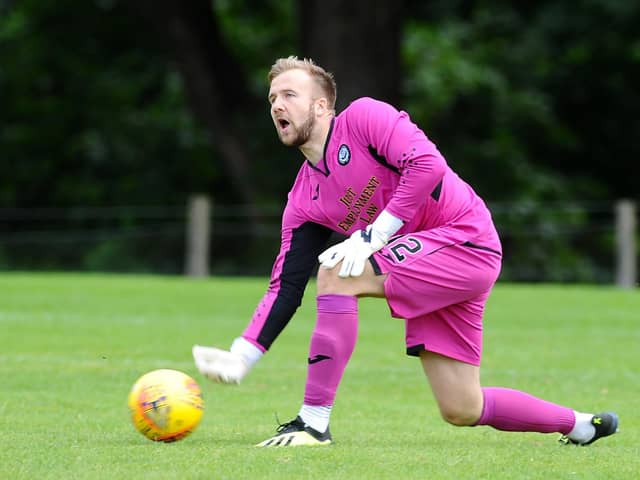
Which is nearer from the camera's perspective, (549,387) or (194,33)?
(549,387)

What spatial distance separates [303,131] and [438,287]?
94 cm

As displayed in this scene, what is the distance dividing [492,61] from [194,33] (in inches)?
275

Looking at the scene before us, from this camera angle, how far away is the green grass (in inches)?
211

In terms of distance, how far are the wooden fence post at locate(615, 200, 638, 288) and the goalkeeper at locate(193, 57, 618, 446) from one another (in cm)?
1539

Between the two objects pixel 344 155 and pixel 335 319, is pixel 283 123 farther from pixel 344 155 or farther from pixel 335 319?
pixel 335 319

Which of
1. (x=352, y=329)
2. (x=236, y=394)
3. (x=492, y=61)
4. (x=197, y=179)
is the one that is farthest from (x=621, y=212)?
(x=352, y=329)

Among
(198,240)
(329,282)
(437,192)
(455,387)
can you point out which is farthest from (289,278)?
(198,240)

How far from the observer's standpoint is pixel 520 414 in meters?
6.07

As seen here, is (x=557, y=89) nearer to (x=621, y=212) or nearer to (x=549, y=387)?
(x=621, y=212)

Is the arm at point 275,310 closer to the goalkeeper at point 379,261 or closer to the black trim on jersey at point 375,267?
A: the goalkeeper at point 379,261

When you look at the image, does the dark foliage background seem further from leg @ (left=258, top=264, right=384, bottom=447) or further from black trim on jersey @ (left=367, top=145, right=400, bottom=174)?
leg @ (left=258, top=264, right=384, bottom=447)

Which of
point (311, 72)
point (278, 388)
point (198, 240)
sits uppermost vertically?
point (311, 72)

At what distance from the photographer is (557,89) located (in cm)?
2944

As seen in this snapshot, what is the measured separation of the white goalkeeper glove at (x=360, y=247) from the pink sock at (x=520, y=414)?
0.96m
